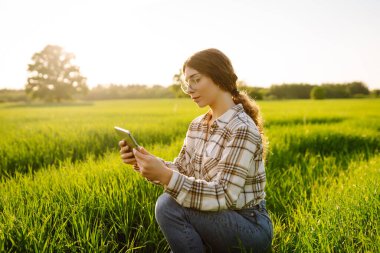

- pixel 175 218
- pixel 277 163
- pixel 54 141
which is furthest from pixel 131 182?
pixel 54 141

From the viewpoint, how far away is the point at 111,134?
712 centimetres

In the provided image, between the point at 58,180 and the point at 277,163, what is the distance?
2.96m

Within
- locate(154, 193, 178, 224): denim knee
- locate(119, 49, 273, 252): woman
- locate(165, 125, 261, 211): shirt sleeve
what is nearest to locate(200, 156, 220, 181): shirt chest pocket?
locate(119, 49, 273, 252): woman

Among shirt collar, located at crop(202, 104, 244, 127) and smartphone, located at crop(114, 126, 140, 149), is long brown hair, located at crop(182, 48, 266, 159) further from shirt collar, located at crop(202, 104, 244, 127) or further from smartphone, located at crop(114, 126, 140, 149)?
smartphone, located at crop(114, 126, 140, 149)

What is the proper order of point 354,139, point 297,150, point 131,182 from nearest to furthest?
point 131,182, point 297,150, point 354,139

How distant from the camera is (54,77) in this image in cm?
5759

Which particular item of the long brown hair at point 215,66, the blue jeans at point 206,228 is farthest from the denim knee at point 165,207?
the long brown hair at point 215,66

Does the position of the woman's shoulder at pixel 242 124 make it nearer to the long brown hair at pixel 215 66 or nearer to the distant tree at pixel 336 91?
the long brown hair at pixel 215 66

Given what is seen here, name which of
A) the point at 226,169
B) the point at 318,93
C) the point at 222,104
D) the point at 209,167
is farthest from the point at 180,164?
the point at 318,93

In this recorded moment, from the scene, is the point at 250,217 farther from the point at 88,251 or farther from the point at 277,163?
the point at 277,163

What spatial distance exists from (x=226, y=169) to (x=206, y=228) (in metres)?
0.37

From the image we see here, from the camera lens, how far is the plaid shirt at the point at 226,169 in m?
1.81

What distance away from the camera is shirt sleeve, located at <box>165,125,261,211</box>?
71.1 inches

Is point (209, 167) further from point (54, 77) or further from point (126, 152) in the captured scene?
point (54, 77)
